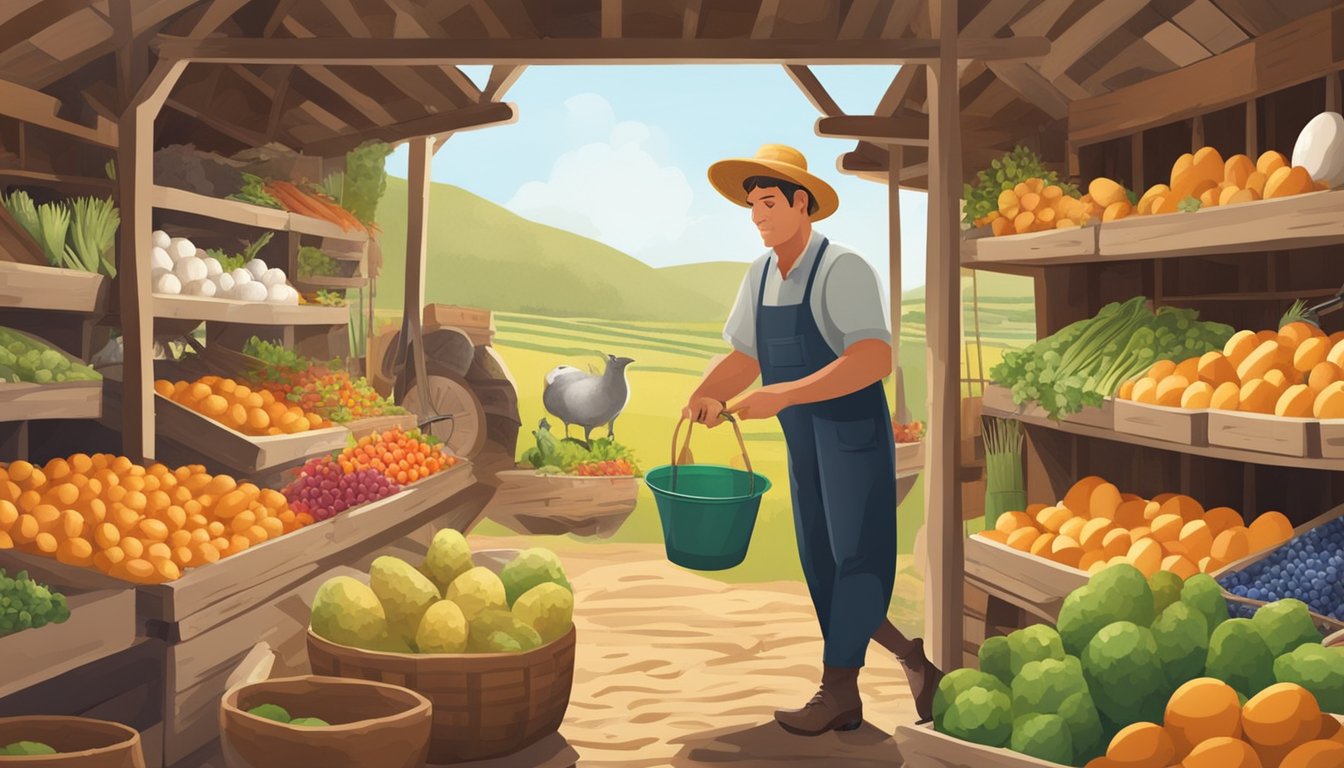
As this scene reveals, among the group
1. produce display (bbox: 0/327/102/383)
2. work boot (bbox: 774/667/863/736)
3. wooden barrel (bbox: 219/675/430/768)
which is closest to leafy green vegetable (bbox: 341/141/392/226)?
produce display (bbox: 0/327/102/383)

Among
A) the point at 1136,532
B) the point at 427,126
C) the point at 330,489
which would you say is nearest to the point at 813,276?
the point at 1136,532

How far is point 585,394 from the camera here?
946 cm

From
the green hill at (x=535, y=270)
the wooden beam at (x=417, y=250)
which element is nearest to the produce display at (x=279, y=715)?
the wooden beam at (x=417, y=250)

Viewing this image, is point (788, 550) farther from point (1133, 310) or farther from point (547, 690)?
point (547, 690)

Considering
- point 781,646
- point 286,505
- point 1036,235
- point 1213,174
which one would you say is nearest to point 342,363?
point 286,505

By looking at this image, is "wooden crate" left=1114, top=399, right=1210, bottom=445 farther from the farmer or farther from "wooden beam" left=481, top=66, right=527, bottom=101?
"wooden beam" left=481, top=66, right=527, bottom=101

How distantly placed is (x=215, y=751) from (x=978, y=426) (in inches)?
186

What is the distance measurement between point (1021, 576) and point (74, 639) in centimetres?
330

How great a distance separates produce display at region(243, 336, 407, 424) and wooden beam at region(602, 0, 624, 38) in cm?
275

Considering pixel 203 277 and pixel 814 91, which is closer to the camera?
pixel 203 277

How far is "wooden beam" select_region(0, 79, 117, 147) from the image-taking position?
4867 millimetres

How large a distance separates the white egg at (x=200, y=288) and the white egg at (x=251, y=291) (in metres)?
0.28

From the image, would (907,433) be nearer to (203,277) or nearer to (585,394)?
(585,394)

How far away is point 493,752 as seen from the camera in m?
2.88
